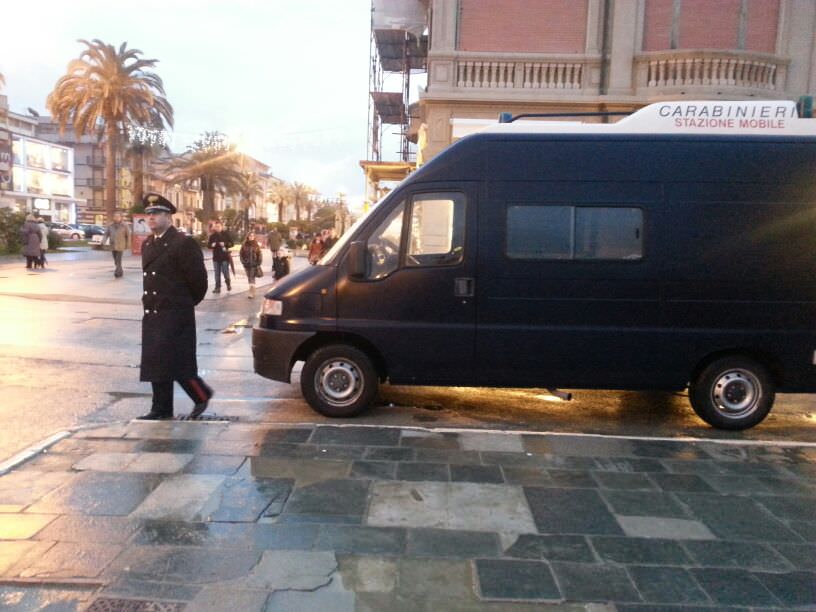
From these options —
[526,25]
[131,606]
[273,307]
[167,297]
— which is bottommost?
[131,606]

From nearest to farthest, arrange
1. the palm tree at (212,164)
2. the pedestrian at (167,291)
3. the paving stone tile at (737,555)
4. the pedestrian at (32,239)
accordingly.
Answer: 1. the paving stone tile at (737,555)
2. the pedestrian at (167,291)
3. the pedestrian at (32,239)
4. the palm tree at (212,164)

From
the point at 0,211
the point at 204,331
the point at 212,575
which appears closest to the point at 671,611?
→ the point at 212,575

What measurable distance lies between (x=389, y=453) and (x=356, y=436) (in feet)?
1.64

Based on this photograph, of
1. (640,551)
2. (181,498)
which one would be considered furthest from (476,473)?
(181,498)

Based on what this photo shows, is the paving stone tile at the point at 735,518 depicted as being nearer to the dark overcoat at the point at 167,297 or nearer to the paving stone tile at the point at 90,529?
the paving stone tile at the point at 90,529

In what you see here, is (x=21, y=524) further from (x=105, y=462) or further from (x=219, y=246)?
(x=219, y=246)

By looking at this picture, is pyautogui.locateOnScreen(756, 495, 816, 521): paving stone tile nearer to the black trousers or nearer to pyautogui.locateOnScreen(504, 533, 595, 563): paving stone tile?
pyautogui.locateOnScreen(504, 533, 595, 563): paving stone tile

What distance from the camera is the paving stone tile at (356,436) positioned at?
5.45m

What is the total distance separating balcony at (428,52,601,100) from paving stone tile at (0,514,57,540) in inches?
487

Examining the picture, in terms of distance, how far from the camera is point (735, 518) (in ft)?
13.7

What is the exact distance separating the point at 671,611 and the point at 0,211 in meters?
29.0

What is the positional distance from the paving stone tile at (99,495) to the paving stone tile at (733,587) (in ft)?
10.4

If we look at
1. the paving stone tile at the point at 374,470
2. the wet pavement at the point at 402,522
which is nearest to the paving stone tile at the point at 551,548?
the wet pavement at the point at 402,522

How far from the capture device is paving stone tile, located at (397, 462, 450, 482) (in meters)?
4.71
